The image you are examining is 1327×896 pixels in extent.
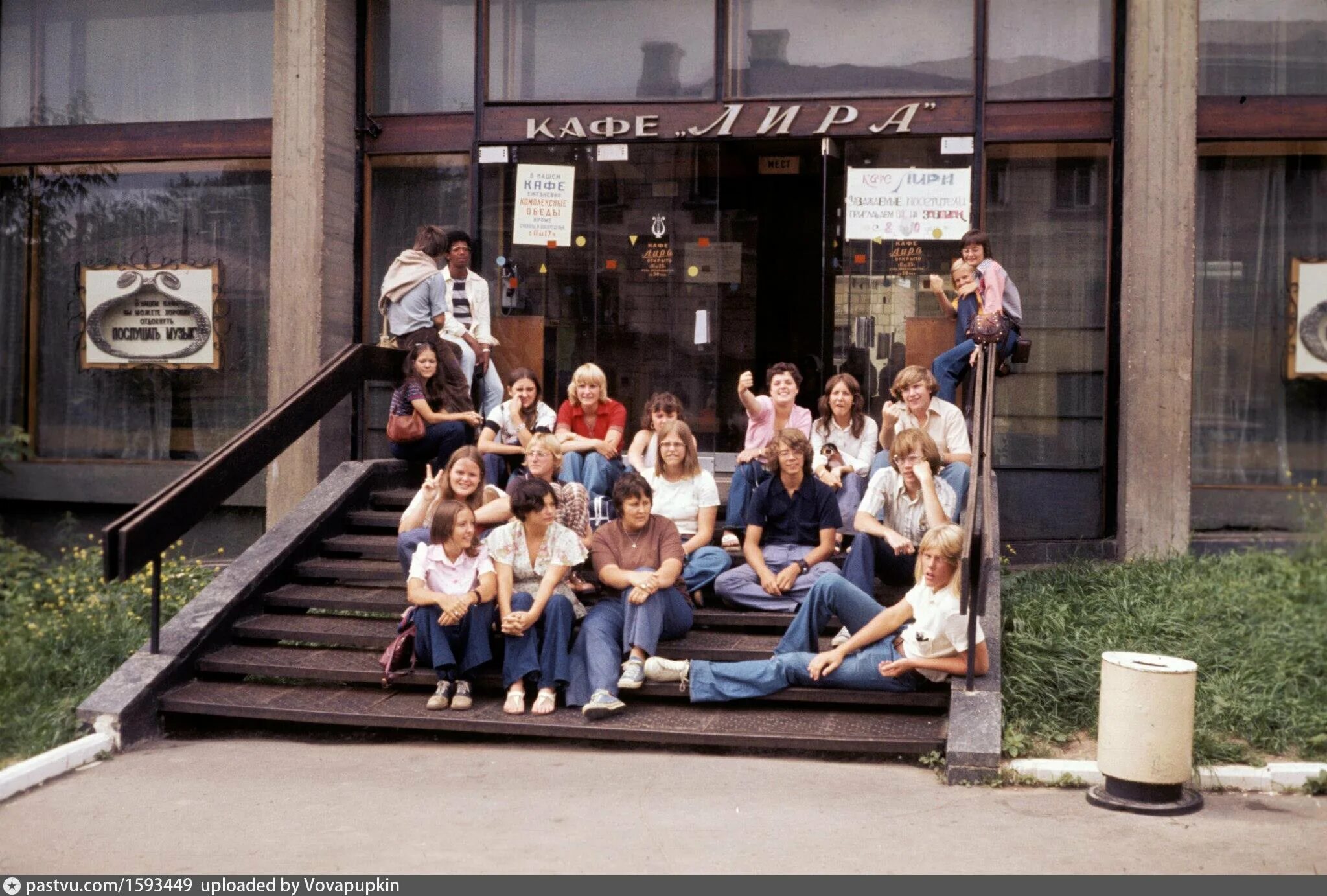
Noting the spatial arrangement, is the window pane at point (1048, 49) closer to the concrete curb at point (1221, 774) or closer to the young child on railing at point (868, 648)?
the young child on railing at point (868, 648)

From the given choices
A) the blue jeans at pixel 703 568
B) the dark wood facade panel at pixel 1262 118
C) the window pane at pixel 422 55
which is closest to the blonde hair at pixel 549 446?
the blue jeans at pixel 703 568

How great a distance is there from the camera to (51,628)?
8.50 m

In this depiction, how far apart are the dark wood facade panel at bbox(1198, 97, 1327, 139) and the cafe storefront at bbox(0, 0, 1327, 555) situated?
21 millimetres

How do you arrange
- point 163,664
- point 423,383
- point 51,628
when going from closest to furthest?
point 163,664, point 51,628, point 423,383

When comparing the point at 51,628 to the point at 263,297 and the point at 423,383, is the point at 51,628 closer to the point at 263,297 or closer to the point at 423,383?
the point at 423,383

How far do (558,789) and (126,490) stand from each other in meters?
6.82

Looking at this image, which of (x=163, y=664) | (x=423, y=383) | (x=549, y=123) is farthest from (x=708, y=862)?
(x=549, y=123)

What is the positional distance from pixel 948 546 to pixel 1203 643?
1794 mm

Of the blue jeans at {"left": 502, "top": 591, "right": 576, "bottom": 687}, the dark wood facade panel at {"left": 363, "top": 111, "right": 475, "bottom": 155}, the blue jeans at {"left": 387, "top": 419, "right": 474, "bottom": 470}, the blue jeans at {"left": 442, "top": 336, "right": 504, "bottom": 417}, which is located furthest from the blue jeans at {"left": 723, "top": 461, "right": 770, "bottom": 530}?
the dark wood facade panel at {"left": 363, "top": 111, "right": 475, "bottom": 155}

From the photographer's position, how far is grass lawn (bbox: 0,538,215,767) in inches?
281

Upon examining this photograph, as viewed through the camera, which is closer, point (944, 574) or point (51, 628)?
point (944, 574)

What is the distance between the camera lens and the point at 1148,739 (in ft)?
18.7

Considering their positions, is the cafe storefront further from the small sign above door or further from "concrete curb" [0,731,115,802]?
"concrete curb" [0,731,115,802]

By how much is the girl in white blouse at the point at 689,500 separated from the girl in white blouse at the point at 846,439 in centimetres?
78
